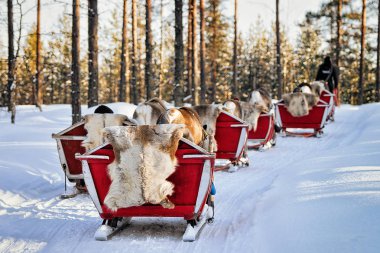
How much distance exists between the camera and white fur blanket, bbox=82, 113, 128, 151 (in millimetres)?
6770

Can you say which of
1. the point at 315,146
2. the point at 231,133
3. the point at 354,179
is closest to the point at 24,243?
the point at 354,179

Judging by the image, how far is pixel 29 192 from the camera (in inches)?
284

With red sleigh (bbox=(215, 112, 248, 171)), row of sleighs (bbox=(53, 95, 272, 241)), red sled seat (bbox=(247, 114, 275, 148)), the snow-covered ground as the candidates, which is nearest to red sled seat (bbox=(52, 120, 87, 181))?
the snow-covered ground

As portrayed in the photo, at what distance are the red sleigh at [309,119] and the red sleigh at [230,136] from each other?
5974 mm

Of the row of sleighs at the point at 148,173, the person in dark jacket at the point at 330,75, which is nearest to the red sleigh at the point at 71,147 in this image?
the row of sleighs at the point at 148,173

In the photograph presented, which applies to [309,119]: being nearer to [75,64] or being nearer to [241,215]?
[75,64]

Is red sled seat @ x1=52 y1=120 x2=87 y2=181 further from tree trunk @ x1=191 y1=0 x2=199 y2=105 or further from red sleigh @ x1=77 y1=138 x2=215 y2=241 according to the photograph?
tree trunk @ x1=191 y1=0 x2=199 y2=105

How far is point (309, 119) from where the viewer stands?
48.9ft

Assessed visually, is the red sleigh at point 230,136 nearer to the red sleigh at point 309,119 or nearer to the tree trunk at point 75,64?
the tree trunk at point 75,64

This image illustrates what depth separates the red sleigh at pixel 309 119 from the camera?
1477 centimetres

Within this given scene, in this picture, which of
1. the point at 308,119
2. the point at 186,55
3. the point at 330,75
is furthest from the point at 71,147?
the point at 186,55

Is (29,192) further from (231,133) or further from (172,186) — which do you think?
(231,133)

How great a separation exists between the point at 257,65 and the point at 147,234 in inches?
1903

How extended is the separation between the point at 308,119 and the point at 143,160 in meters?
11.1
